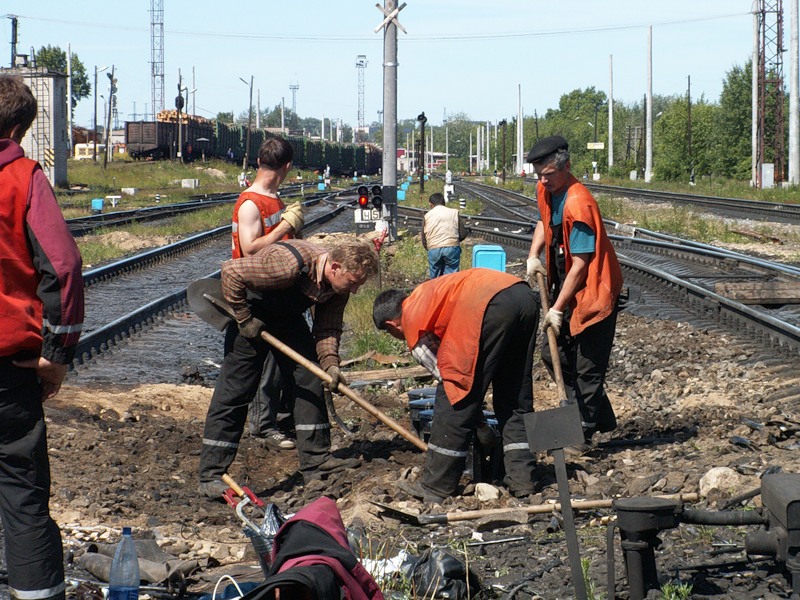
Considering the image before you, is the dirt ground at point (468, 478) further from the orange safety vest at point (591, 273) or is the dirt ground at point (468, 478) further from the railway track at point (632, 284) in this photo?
the railway track at point (632, 284)

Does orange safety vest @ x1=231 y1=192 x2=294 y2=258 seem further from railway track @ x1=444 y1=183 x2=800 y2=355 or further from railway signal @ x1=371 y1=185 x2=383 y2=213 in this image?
railway signal @ x1=371 y1=185 x2=383 y2=213

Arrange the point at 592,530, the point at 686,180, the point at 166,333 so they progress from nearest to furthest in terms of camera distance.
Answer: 1. the point at 592,530
2. the point at 166,333
3. the point at 686,180

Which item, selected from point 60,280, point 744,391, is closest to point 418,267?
point 744,391

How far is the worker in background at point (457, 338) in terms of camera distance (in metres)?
5.94

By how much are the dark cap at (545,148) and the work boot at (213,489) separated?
105 inches

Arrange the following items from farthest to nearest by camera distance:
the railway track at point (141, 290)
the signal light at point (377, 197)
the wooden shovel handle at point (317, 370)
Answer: the signal light at point (377, 197), the railway track at point (141, 290), the wooden shovel handle at point (317, 370)

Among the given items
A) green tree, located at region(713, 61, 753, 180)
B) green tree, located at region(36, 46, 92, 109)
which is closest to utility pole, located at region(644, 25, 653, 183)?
green tree, located at region(713, 61, 753, 180)

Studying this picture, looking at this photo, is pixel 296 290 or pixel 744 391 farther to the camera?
pixel 744 391

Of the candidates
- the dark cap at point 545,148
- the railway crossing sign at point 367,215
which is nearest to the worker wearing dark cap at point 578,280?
the dark cap at point 545,148

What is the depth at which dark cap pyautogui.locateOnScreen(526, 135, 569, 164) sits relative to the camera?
6703mm

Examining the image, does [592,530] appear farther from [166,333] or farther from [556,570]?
[166,333]

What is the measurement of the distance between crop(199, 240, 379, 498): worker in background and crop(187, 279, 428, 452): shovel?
8cm

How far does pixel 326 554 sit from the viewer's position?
3.27 meters

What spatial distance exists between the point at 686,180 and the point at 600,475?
69.4m
